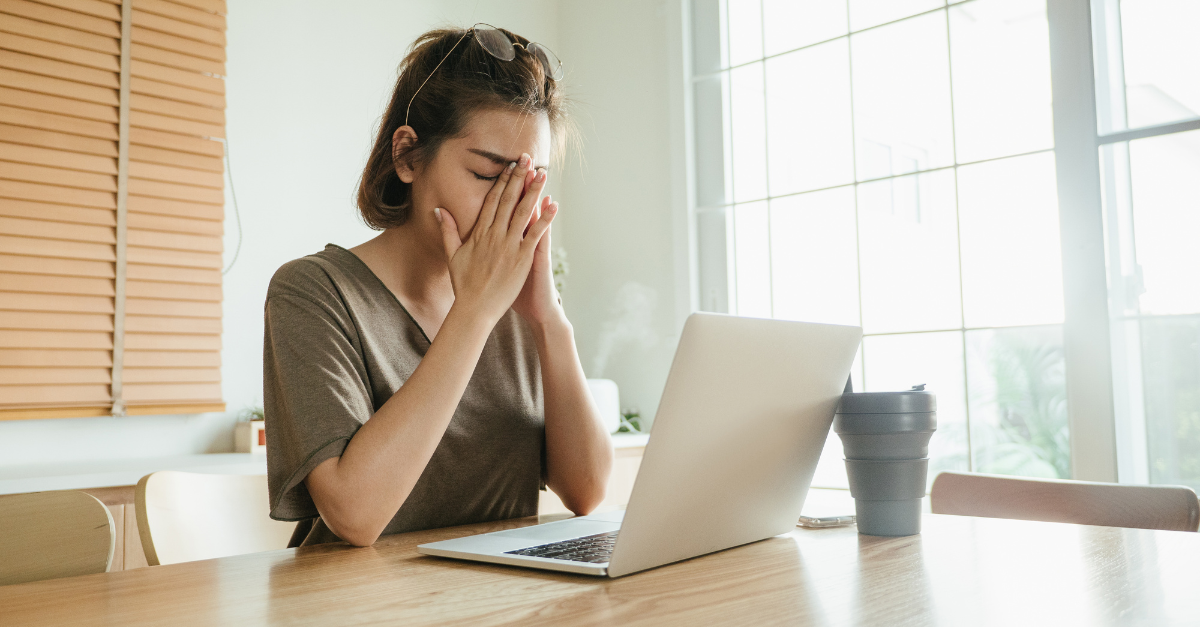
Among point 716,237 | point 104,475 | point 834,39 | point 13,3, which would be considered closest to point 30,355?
point 104,475

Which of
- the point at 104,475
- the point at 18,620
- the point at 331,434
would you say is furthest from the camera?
the point at 104,475

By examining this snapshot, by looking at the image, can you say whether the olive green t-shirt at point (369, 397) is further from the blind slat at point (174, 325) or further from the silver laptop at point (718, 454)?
the blind slat at point (174, 325)

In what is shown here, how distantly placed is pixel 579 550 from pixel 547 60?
0.78 meters

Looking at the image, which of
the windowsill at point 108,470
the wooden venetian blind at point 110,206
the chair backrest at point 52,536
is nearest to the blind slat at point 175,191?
the wooden venetian blind at point 110,206

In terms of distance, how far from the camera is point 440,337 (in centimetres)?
100

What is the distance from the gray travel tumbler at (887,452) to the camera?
845mm

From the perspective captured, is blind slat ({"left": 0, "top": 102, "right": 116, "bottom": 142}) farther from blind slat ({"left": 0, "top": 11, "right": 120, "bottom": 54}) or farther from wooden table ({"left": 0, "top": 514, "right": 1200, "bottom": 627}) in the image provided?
wooden table ({"left": 0, "top": 514, "right": 1200, "bottom": 627})

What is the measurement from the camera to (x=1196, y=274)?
7.50 feet

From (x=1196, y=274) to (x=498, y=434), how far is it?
81.9 inches

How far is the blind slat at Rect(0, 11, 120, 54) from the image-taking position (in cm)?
211

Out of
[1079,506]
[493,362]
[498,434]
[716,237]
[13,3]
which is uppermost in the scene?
[13,3]

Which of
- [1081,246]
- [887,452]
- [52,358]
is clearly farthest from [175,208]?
[1081,246]

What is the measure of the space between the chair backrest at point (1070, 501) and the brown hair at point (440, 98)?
965 millimetres

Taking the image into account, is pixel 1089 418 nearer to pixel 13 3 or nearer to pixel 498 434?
pixel 498 434
